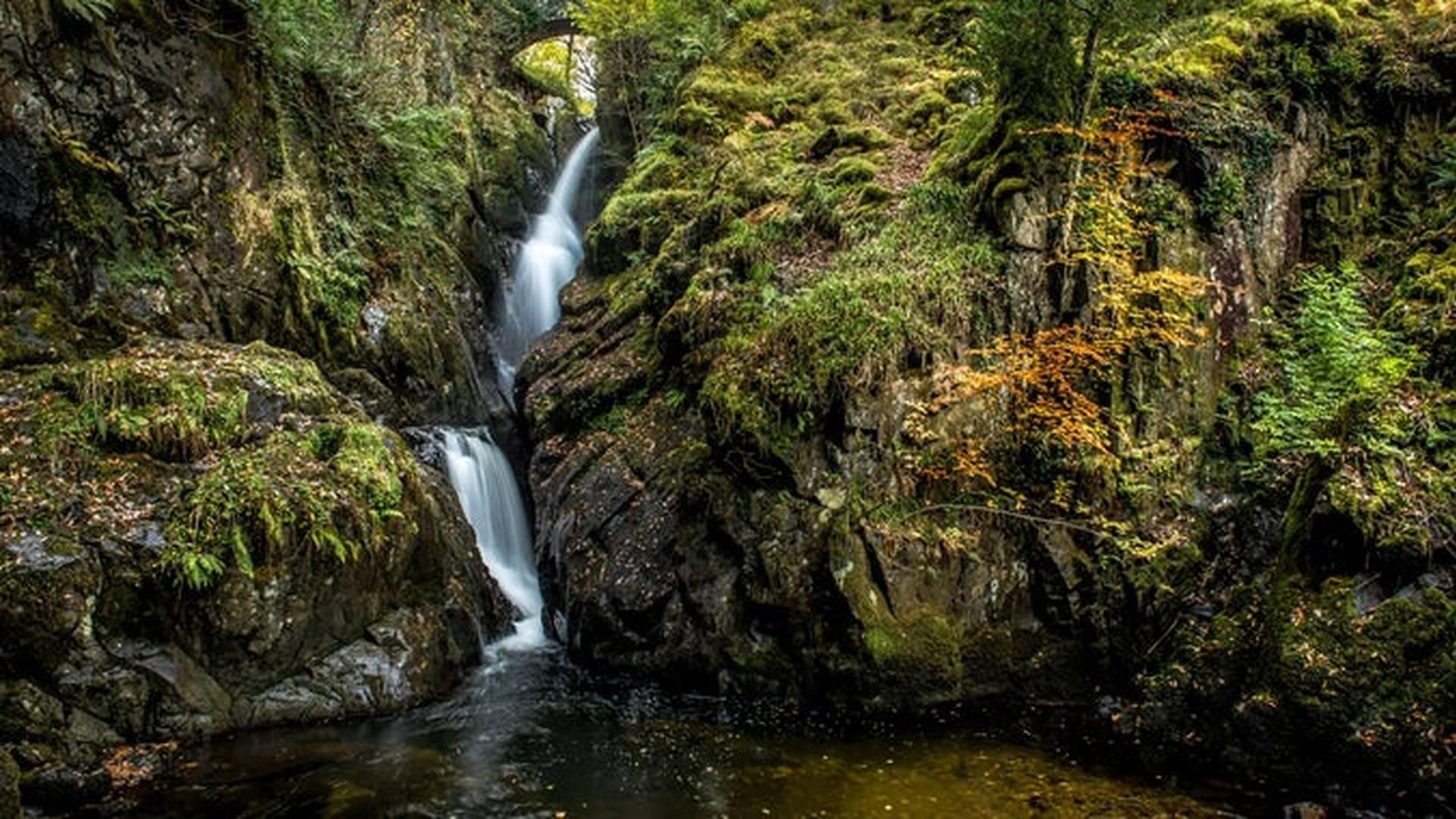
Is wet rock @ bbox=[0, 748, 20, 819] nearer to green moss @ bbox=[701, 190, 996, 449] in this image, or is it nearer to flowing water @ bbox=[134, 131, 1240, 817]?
flowing water @ bbox=[134, 131, 1240, 817]

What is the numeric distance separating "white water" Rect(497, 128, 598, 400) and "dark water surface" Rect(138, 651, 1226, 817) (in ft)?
28.0

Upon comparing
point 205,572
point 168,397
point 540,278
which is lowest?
point 205,572

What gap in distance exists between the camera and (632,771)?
23.0 feet

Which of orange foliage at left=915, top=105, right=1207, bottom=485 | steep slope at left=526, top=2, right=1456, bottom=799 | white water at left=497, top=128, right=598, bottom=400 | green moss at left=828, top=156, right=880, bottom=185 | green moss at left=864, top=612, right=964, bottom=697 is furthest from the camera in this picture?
white water at left=497, top=128, right=598, bottom=400

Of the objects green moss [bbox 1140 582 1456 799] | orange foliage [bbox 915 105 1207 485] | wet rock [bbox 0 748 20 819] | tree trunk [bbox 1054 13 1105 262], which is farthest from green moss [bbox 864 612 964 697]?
wet rock [bbox 0 748 20 819]

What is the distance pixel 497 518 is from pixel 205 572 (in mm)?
5298

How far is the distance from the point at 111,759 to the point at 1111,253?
1115 cm

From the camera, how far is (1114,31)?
9281 millimetres

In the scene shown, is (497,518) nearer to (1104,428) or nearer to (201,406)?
(201,406)

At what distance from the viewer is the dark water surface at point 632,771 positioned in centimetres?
621

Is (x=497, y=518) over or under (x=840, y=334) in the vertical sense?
under

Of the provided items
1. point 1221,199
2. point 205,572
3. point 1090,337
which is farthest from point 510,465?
point 1221,199

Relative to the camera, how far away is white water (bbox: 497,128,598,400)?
1683cm

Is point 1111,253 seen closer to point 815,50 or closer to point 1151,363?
point 1151,363
